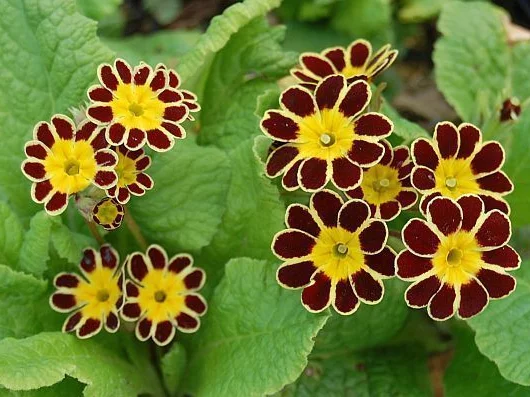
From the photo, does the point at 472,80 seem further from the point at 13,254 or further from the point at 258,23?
the point at 13,254

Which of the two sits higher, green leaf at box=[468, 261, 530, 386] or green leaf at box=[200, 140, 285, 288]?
green leaf at box=[200, 140, 285, 288]

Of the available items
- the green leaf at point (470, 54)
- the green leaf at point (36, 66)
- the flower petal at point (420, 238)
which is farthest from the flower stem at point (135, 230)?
the green leaf at point (470, 54)

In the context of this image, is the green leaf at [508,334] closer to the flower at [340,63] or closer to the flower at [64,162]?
the flower at [340,63]

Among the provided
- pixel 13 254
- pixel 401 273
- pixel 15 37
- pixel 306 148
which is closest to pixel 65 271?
pixel 13 254

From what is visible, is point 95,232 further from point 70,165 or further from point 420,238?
point 420,238

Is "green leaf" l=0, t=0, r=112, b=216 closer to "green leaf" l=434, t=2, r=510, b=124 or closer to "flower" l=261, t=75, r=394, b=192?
"flower" l=261, t=75, r=394, b=192

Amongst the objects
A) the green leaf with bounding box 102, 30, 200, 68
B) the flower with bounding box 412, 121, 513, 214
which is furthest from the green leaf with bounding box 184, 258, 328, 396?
the green leaf with bounding box 102, 30, 200, 68
